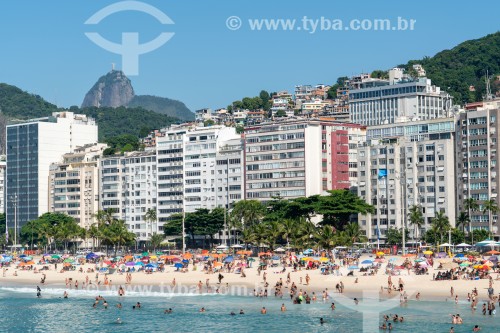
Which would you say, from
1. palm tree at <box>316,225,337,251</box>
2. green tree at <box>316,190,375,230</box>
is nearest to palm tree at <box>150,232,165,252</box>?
green tree at <box>316,190,375,230</box>

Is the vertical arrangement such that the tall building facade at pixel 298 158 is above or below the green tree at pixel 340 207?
above

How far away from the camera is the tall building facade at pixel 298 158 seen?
181 m

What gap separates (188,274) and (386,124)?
Answer: 70186mm

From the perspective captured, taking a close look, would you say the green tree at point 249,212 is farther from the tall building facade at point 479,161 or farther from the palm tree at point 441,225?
the palm tree at point 441,225

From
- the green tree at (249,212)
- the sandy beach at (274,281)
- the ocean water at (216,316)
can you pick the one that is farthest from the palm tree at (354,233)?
the ocean water at (216,316)

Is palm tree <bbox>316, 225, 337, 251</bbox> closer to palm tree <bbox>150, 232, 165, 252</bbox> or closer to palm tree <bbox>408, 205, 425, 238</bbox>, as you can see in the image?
palm tree <bbox>408, 205, 425, 238</bbox>

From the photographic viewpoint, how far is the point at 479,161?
156750 millimetres

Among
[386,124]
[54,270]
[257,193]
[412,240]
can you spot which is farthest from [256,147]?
[54,270]

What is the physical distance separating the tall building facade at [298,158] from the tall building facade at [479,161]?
29360 mm

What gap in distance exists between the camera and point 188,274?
124 m

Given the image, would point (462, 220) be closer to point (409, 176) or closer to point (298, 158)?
point (409, 176)

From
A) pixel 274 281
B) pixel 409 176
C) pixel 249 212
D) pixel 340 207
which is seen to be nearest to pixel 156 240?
pixel 249 212

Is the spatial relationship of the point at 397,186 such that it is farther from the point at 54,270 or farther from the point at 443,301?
the point at 443,301

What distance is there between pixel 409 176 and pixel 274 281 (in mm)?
58375
